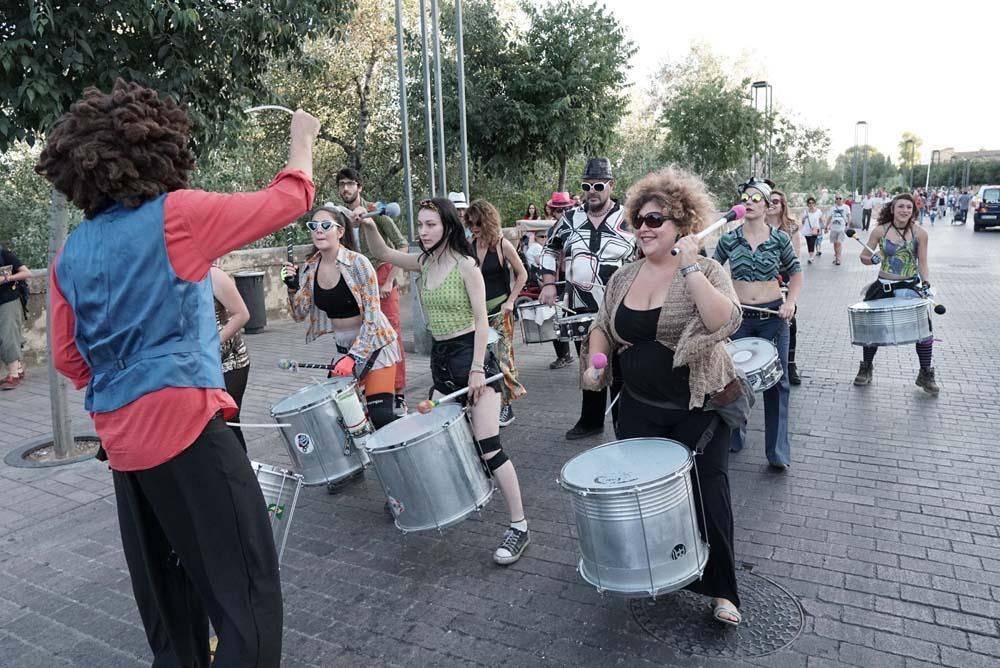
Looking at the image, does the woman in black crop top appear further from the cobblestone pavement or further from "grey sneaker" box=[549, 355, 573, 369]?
"grey sneaker" box=[549, 355, 573, 369]

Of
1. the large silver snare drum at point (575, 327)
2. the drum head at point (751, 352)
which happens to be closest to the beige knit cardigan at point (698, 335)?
the drum head at point (751, 352)

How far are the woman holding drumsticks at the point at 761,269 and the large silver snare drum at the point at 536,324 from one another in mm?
1489

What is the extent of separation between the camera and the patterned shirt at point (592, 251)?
5469 millimetres

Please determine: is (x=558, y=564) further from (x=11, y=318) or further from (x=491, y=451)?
(x=11, y=318)

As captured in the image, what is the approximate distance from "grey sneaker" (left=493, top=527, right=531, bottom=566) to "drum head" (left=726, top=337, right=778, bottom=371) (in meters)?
1.60

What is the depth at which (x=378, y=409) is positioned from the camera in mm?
4754

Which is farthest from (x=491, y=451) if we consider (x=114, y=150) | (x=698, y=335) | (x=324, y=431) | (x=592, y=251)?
(x=114, y=150)

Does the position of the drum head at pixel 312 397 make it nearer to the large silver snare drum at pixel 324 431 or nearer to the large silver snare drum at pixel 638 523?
the large silver snare drum at pixel 324 431

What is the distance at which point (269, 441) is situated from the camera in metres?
6.20

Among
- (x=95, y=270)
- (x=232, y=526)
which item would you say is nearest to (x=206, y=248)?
(x=95, y=270)

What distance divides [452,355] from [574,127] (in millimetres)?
12262

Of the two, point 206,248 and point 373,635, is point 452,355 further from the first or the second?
point 206,248

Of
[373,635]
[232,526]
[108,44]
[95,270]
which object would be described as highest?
[108,44]

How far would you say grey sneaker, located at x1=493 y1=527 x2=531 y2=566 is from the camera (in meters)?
3.85
